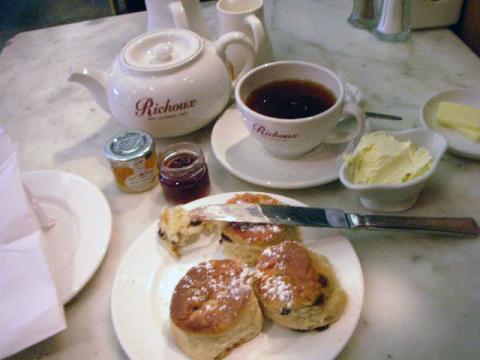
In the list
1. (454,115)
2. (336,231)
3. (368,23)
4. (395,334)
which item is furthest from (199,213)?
(368,23)

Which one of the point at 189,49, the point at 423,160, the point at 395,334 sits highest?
the point at 189,49

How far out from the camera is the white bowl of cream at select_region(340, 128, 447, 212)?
2.37 ft

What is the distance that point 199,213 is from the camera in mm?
725

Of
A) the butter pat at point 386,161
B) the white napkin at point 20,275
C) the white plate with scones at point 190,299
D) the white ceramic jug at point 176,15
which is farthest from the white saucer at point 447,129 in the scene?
the white napkin at point 20,275

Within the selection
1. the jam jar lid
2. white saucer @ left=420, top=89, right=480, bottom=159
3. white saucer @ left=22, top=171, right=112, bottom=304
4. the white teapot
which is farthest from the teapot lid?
white saucer @ left=420, top=89, right=480, bottom=159

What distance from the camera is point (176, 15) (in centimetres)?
100

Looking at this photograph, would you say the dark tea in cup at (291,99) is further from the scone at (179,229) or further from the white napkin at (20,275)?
the white napkin at (20,275)

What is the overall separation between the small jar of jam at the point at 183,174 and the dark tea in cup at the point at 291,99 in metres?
0.15

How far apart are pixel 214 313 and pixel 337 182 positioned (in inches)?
15.1

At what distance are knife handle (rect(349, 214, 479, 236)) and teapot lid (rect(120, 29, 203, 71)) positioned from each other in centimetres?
47

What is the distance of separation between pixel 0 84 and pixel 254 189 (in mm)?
902

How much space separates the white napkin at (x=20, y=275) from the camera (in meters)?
0.59

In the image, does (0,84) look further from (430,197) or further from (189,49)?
(430,197)

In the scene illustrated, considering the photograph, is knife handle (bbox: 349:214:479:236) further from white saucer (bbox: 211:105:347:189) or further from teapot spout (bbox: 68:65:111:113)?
teapot spout (bbox: 68:65:111:113)
